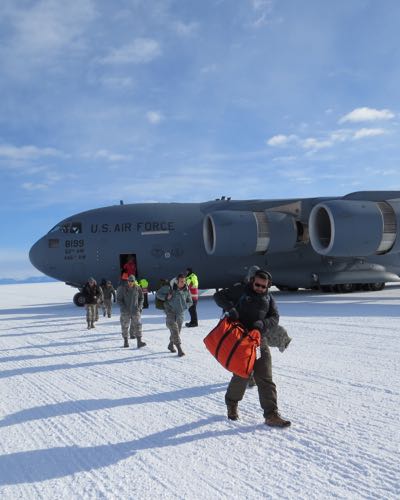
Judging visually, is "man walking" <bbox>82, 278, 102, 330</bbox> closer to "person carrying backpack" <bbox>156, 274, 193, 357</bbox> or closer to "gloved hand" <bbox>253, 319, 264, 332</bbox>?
"person carrying backpack" <bbox>156, 274, 193, 357</bbox>

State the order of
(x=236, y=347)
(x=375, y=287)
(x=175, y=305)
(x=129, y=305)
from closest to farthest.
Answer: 1. (x=236, y=347)
2. (x=175, y=305)
3. (x=129, y=305)
4. (x=375, y=287)

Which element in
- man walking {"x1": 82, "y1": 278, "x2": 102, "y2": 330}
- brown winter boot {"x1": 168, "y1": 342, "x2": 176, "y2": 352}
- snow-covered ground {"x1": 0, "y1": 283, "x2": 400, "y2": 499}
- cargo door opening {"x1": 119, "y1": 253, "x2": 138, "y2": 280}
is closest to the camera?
snow-covered ground {"x1": 0, "y1": 283, "x2": 400, "y2": 499}

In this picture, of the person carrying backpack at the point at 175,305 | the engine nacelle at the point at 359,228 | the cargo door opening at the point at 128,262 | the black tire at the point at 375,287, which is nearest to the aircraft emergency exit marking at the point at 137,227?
the cargo door opening at the point at 128,262

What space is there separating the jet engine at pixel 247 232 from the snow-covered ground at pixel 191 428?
29.6 feet

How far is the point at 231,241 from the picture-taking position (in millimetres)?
16688

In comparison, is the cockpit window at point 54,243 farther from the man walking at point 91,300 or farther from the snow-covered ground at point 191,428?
the snow-covered ground at point 191,428

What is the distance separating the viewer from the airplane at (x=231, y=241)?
16.1 metres

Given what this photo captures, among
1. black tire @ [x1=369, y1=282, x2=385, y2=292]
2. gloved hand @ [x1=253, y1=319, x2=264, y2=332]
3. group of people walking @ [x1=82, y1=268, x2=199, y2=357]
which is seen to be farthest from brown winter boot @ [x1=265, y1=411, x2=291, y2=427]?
black tire @ [x1=369, y1=282, x2=385, y2=292]

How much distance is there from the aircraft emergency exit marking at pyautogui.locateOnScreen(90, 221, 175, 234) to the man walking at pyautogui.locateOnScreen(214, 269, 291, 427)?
44.3 feet

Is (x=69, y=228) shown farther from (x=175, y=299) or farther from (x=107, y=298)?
(x=175, y=299)

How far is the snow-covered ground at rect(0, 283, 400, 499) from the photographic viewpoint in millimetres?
3074

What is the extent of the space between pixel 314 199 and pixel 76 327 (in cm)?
1197

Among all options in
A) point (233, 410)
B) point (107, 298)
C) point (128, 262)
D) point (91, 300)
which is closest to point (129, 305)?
point (91, 300)

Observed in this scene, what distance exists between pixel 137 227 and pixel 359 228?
8338 millimetres
